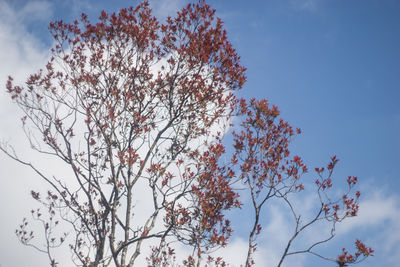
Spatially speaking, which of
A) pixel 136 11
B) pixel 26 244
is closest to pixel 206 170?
pixel 136 11

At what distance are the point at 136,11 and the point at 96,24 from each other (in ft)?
3.69

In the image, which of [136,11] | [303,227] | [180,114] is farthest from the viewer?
[180,114]

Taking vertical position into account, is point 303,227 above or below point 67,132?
below

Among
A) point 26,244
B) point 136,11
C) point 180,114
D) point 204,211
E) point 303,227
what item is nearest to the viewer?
point 204,211

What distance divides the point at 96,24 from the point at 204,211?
18.0 feet

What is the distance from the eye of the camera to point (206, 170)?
6.75 meters

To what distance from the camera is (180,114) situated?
748 cm

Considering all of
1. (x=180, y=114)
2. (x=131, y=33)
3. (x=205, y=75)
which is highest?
(x=131, y=33)

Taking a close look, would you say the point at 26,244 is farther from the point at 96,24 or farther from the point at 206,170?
the point at 96,24

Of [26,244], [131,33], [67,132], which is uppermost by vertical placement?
[131,33]

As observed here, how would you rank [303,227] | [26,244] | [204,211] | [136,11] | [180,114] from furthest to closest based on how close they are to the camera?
[26,244]
[180,114]
[136,11]
[303,227]
[204,211]

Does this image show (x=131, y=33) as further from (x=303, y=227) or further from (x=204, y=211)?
(x=303, y=227)

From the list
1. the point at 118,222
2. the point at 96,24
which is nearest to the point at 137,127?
the point at 118,222

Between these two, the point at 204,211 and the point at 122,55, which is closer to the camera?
the point at 204,211
